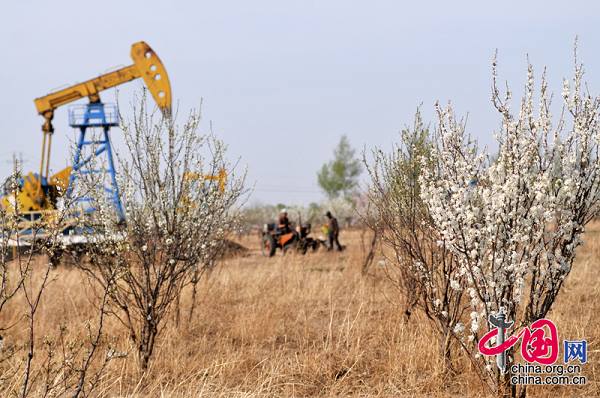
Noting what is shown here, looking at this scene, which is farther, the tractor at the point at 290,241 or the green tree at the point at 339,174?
the green tree at the point at 339,174

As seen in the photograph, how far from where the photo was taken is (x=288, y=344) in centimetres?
661

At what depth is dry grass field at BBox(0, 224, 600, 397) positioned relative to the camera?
5012 mm

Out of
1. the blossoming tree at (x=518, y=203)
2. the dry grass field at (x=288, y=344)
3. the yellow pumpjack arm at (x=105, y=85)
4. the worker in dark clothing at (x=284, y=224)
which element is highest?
the yellow pumpjack arm at (x=105, y=85)

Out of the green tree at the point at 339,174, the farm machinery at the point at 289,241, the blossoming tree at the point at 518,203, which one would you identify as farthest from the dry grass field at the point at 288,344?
the green tree at the point at 339,174

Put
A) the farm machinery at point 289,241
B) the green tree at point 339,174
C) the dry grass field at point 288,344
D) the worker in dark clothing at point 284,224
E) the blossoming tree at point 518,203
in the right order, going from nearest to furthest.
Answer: the blossoming tree at point 518,203 → the dry grass field at point 288,344 → the farm machinery at point 289,241 → the worker in dark clothing at point 284,224 → the green tree at point 339,174

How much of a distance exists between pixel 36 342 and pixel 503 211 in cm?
527

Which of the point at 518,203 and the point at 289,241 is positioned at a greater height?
the point at 518,203

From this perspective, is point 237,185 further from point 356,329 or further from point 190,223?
point 356,329

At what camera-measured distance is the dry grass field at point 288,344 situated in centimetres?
501

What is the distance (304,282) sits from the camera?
10.1 m

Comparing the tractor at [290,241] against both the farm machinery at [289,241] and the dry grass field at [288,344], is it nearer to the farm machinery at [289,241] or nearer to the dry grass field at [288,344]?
the farm machinery at [289,241]

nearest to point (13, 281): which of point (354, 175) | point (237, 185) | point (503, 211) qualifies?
point (237, 185)

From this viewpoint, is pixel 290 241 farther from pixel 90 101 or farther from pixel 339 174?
pixel 339 174

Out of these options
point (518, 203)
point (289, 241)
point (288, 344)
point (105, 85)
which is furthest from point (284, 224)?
point (518, 203)
